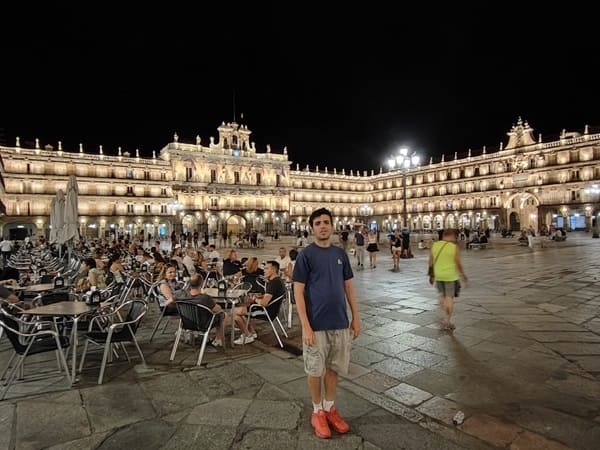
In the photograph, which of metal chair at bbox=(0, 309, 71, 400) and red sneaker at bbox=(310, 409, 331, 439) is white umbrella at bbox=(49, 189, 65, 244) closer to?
metal chair at bbox=(0, 309, 71, 400)

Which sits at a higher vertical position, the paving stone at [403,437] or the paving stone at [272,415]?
the paving stone at [272,415]

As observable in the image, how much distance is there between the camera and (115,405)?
354cm

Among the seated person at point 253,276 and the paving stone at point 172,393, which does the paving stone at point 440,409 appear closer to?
the paving stone at point 172,393

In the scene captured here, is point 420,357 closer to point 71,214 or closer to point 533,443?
point 533,443

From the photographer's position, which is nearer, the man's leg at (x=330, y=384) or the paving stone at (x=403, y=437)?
the paving stone at (x=403, y=437)

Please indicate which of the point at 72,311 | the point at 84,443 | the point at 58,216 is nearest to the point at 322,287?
the point at 84,443

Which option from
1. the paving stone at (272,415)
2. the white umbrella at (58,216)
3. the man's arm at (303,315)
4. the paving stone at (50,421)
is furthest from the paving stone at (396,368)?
the white umbrella at (58,216)

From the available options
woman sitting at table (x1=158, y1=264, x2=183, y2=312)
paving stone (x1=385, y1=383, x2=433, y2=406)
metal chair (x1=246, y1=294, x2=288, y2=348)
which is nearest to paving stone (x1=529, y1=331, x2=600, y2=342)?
paving stone (x1=385, y1=383, x2=433, y2=406)

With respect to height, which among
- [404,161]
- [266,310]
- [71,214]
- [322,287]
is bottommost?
[266,310]

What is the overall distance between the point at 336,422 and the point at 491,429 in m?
1.21

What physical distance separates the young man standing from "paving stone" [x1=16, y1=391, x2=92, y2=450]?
1.86m

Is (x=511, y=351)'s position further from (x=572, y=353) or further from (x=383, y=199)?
(x=383, y=199)

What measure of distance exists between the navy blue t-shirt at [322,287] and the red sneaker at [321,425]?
686 mm

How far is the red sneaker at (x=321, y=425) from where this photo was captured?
292 cm
